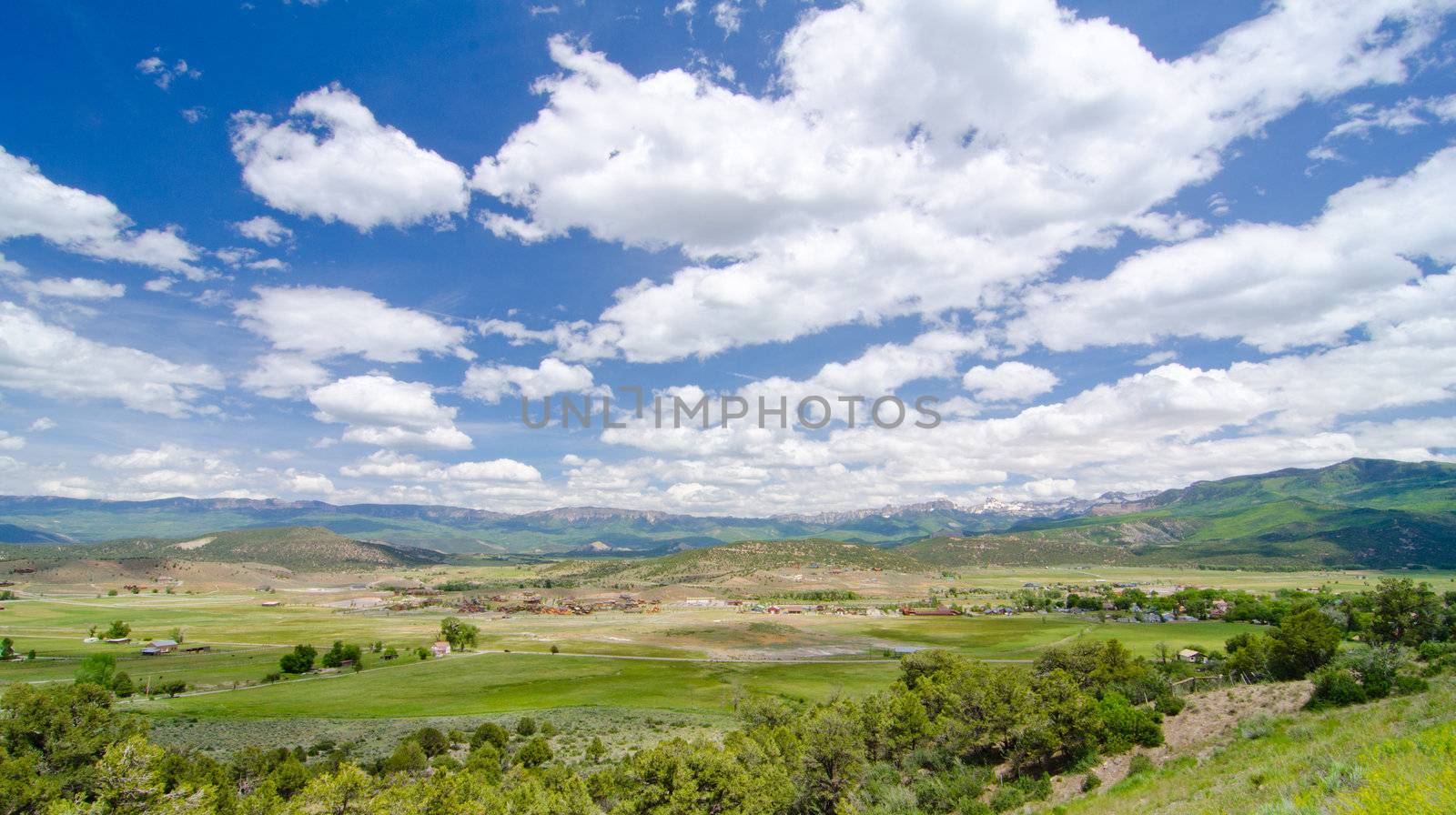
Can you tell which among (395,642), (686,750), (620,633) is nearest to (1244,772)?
(686,750)

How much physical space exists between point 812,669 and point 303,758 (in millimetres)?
61288

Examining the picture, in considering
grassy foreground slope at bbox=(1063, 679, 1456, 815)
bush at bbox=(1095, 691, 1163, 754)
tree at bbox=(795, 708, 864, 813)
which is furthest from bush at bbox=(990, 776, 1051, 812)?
tree at bbox=(795, 708, 864, 813)

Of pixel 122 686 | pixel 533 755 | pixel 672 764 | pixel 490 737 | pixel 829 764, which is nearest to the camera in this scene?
pixel 672 764

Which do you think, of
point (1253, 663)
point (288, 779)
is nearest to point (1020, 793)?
point (1253, 663)

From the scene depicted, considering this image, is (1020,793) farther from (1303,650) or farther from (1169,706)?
(1303,650)

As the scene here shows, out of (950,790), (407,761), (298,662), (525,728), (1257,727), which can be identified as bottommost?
(298,662)

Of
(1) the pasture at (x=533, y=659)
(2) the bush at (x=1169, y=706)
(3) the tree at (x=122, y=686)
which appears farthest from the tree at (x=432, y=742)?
(2) the bush at (x=1169, y=706)

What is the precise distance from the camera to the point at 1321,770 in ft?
56.4

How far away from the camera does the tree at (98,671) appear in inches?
2835

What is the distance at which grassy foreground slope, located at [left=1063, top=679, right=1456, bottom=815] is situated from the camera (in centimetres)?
1134

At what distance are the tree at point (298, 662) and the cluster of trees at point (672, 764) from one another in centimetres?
4980

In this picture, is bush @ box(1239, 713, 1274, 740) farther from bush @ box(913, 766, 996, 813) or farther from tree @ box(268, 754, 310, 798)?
tree @ box(268, 754, 310, 798)

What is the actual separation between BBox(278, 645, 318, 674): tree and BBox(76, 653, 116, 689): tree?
17502 millimetres

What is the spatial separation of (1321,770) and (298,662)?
109 meters
